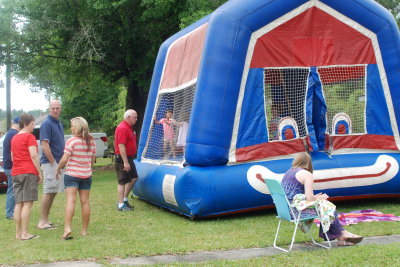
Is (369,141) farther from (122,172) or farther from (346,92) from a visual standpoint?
(122,172)

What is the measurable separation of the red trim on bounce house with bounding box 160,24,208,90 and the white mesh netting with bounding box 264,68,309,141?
1242 millimetres

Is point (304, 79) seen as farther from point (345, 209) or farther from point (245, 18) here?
point (345, 209)

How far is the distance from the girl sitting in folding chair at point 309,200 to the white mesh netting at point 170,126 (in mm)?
3051

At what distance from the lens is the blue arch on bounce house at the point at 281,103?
811 centimetres

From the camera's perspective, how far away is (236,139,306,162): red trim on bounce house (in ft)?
27.2

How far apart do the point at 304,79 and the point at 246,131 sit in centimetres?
146

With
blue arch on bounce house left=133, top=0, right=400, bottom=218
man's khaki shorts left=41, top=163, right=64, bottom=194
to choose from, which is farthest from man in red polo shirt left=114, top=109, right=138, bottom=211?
man's khaki shorts left=41, top=163, right=64, bottom=194

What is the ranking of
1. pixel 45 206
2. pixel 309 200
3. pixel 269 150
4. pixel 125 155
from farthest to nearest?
pixel 125 155 < pixel 269 150 < pixel 45 206 < pixel 309 200

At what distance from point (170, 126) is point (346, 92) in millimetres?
3282

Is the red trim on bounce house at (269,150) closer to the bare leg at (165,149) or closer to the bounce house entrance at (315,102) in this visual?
the bounce house entrance at (315,102)

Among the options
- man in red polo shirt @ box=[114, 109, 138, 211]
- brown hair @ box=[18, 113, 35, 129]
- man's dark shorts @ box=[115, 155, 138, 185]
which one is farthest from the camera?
man's dark shorts @ box=[115, 155, 138, 185]

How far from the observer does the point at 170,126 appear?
9.88 meters

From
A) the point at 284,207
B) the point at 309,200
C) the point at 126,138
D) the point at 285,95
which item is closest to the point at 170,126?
the point at 126,138

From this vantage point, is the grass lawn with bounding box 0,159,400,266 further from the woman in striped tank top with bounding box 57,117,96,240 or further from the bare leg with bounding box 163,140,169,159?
the bare leg with bounding box 163,140,169,159
